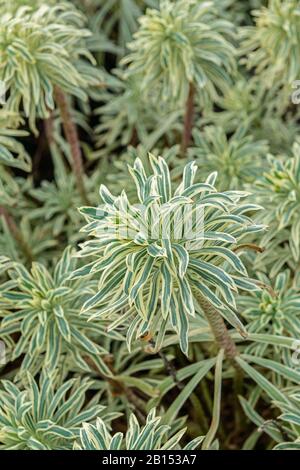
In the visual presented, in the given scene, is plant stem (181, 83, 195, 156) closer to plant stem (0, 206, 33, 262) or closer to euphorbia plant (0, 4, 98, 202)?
euphorbia plant (0, 4, 98, 202)

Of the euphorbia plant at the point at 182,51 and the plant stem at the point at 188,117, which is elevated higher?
the euphorbia plant at the point at 182,51

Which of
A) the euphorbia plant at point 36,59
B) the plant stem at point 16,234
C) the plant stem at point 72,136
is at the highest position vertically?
the euphorbia plant at point 36,59

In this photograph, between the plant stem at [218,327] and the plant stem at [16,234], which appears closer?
the plant stem at [218,327]

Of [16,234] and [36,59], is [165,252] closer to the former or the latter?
[36,59]

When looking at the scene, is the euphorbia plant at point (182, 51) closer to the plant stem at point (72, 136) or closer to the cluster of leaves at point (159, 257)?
the cluster of leaves at point (159, 257)

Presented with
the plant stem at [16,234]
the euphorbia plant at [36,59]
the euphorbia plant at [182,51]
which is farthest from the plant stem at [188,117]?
the plant stem at [16,234]
